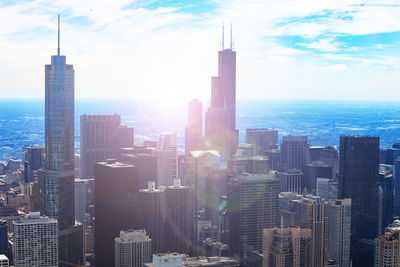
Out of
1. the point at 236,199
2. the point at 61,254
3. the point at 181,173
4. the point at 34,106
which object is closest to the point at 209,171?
the point at 181,173

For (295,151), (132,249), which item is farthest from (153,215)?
(295,151)

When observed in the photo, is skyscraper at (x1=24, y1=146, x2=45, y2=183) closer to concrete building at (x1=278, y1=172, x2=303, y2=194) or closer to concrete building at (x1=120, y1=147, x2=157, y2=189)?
concrete building at (x1=120, y1=147, x2=157, y2=189)

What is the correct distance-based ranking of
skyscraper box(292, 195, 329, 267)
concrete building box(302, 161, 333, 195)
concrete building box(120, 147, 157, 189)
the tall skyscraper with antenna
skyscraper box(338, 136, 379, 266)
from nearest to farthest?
skyscraper box(292, 195, 329, 267) → the tall skyscraper with antenna → skyscraper box(338, 136, 379, 266) → concrete building box(120, 147, 157, 189) → concrete building box(302, 161, 333, 195)

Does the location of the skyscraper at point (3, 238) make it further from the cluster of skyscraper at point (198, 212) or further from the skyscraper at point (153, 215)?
the skyscraper at point (153, 215)

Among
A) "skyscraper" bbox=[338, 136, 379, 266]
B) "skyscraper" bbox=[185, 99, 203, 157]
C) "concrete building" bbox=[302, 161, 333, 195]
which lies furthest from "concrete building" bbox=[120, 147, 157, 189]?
"skyscraper" bbox=[338, 136, 379, 266]

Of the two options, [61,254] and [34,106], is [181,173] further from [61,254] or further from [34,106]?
[34,106]
